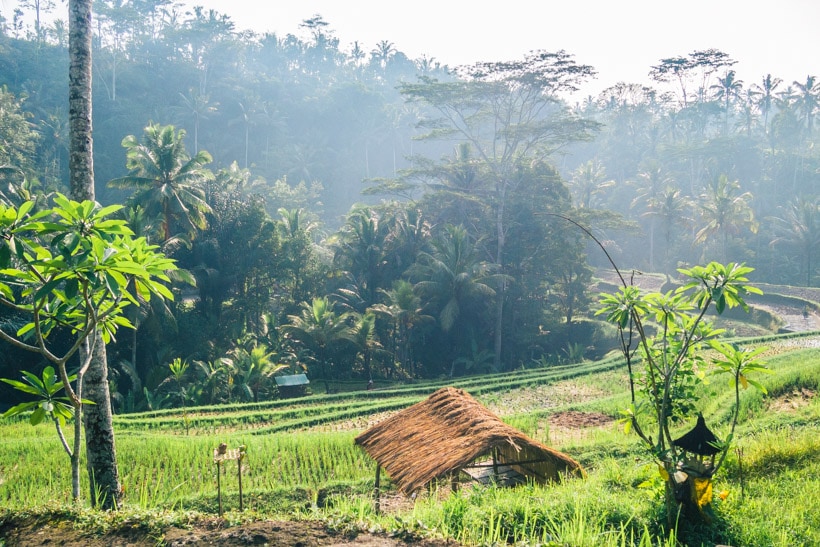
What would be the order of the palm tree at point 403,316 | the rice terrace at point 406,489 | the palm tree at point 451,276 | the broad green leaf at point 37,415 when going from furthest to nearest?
the palm tree at point 451,276 < the palm tree at point 403,316 < the broad green leaf at point 37,415 < the rice terrace at point 406,489

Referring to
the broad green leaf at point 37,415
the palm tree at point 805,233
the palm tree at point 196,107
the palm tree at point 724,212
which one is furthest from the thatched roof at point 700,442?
the palm tree at point 196,107

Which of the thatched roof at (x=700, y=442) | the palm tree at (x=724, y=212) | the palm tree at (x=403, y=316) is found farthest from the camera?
the palm tree at (x=724, y=212)

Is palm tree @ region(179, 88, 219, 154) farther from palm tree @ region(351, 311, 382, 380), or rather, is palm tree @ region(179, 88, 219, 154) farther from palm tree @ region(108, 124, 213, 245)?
palm tree @ region(351, 311, 382, 380)

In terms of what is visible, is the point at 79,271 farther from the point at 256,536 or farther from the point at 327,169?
the point at 327,169

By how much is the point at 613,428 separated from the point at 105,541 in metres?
10.00

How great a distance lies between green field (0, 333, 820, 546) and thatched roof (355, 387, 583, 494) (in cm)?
41

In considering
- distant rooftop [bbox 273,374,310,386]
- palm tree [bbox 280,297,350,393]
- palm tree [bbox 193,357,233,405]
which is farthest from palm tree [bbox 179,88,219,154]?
distant rooftop [bbox 273,374,310,386]

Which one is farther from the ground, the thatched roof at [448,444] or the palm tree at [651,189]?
the palm tree at [651,189]

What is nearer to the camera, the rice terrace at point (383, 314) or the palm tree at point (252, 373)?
the rice terrace at point (383, 314)

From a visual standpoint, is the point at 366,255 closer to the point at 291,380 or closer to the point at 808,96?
the point at 291,380

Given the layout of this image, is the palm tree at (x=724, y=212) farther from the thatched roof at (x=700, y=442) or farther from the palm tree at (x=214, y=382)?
the thatched roof at (x=700, y=442)

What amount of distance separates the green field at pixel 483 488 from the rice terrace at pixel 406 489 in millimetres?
25

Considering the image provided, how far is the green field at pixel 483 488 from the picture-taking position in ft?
17.7

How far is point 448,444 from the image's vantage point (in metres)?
7.68
